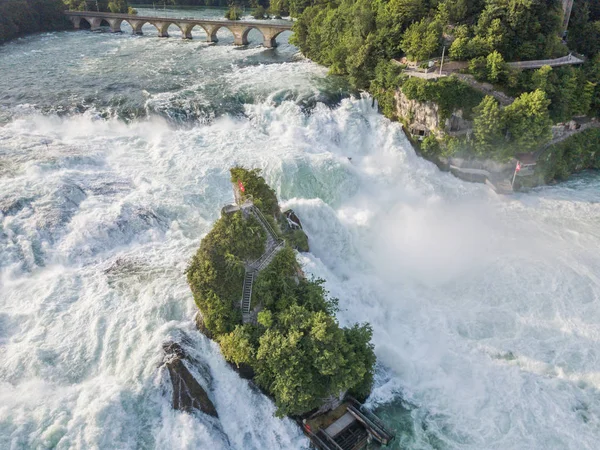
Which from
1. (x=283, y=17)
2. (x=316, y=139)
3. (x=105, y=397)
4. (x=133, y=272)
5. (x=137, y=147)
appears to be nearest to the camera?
(x=105, y=397)

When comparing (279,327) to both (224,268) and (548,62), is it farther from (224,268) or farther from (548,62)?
(548,62)

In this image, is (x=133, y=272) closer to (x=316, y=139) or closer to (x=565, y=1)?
(x=316, y=139)

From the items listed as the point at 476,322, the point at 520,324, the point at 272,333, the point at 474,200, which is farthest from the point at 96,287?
the point at 474,200

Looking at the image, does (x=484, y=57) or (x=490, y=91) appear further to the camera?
(x=484, y=57)

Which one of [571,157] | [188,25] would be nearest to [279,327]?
[571,157]

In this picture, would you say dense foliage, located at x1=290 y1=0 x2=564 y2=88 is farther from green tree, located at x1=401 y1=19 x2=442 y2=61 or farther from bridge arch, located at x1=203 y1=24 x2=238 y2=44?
bridge arch, located at x1=203 y1=24 x2=238 y2=44

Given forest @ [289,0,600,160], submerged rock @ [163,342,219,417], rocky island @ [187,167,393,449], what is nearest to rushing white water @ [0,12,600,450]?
submerged rock @ [163,342,219,417]

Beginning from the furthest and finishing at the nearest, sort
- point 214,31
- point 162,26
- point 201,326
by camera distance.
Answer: point 162,26, point 214,31, point 201,326
